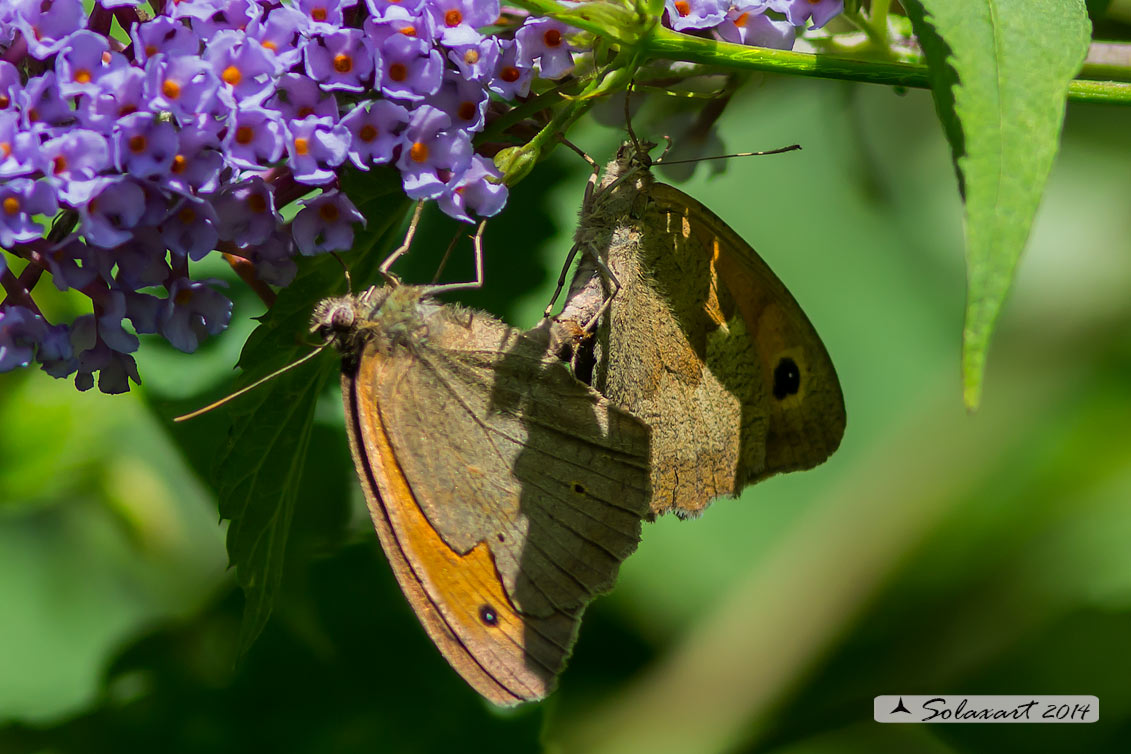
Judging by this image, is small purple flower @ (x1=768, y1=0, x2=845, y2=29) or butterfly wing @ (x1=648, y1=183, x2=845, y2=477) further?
butterfly wing @ (x1=648, y1=183, x2=845, y2=477)

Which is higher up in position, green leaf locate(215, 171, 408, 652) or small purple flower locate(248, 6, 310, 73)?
small purple flower locate(248, 6, 310, 73)

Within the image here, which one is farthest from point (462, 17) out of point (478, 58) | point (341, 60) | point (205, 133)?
point (205, 133)

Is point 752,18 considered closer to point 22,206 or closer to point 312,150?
point 312,150

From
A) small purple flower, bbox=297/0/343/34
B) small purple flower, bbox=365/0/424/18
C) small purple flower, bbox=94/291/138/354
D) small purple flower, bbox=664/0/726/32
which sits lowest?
small purple flower, bbox=94/291/138/354

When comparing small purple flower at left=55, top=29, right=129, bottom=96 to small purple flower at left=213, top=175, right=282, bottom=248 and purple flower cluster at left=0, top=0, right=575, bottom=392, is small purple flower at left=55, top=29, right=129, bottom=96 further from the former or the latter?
small purple flower at left=213, top=175, right=282, bottom=248

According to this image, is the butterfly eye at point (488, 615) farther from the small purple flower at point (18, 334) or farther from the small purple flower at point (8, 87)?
the small purple flower at point (8, 87)

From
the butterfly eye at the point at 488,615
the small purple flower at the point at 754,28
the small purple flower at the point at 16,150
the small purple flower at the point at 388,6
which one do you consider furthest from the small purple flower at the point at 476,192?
the butterfly eye at the point at 488,615

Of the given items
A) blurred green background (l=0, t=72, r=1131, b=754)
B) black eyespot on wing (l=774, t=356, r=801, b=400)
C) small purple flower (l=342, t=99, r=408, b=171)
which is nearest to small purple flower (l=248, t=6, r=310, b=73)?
small purple flower (l=342, t=99, r=408, b=171)
